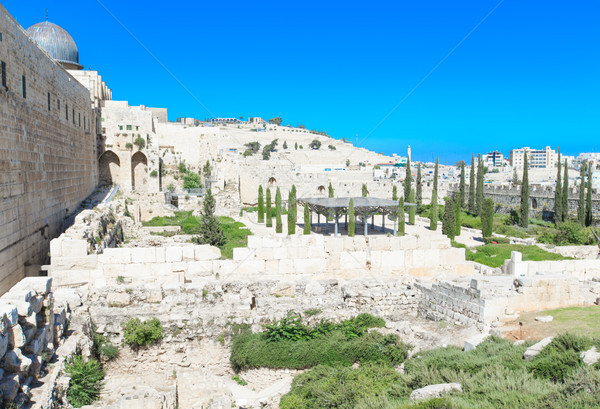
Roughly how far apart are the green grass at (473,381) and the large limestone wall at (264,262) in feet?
12.8

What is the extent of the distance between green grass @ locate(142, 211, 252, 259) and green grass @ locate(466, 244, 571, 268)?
1023 centimetres

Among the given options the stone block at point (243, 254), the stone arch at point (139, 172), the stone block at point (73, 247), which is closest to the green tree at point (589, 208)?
the stone block at point (243, 254)

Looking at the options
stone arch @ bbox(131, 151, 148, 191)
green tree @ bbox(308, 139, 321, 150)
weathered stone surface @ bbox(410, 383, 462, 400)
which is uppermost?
green tree @ bbox(308, 139, 321, 150)

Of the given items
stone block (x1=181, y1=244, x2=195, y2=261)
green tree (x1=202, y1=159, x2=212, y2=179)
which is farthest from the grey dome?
stone block (x1=181, y1=244, x2=195, y2=261)

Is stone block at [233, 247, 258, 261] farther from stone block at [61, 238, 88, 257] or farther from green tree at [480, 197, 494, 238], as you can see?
green tree at [480, 197, 494, 238]

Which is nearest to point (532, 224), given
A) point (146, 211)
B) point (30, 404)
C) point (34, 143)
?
point (146, 211)

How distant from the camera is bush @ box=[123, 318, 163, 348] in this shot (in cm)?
739

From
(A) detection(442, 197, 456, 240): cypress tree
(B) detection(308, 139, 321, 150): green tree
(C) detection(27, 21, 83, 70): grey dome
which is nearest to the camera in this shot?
(A) detection(442, 197, 456, 240): cypress tree

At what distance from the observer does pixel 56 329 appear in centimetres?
675

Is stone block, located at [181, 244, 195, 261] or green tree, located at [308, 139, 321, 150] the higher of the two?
green tree, located at [308, 139, 321, 150]

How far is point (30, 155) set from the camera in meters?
11.5

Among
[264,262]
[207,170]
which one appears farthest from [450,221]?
[264,262]

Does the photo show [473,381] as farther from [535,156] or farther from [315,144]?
[535,156]

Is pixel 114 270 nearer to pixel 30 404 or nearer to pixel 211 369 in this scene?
pixel 211 369
